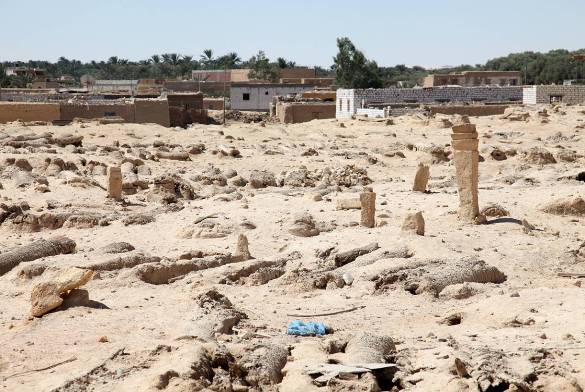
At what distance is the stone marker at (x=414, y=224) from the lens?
12.3m

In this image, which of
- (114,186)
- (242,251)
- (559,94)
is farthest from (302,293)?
(559,94)

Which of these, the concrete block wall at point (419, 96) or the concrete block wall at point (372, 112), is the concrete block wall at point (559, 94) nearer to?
the concrete block wall at point (419, 96)

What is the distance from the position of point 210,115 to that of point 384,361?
30725mm

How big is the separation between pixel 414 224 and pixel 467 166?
1428mm

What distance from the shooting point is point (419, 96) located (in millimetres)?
35250

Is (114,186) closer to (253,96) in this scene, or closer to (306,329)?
(306,329)

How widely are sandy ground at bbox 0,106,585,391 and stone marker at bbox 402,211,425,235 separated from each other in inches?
7.4

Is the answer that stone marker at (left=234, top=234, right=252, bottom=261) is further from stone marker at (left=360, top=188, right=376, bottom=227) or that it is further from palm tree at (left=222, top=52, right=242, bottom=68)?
palm tree at (left=222, top=52, right=242, bottom=68)

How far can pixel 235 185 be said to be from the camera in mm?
19734

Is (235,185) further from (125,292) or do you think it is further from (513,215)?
(125,292)

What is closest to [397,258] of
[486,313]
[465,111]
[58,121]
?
[486,313]

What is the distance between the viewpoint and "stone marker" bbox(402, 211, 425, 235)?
40.4ft

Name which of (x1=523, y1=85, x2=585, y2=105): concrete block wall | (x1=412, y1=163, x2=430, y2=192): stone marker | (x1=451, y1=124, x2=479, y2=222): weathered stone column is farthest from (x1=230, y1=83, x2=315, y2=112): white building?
(x1=451, y1=124, x2=479, y2=222): weathered stone column

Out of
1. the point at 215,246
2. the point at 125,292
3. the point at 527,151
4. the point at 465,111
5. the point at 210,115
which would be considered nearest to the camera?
the point at 125,292
